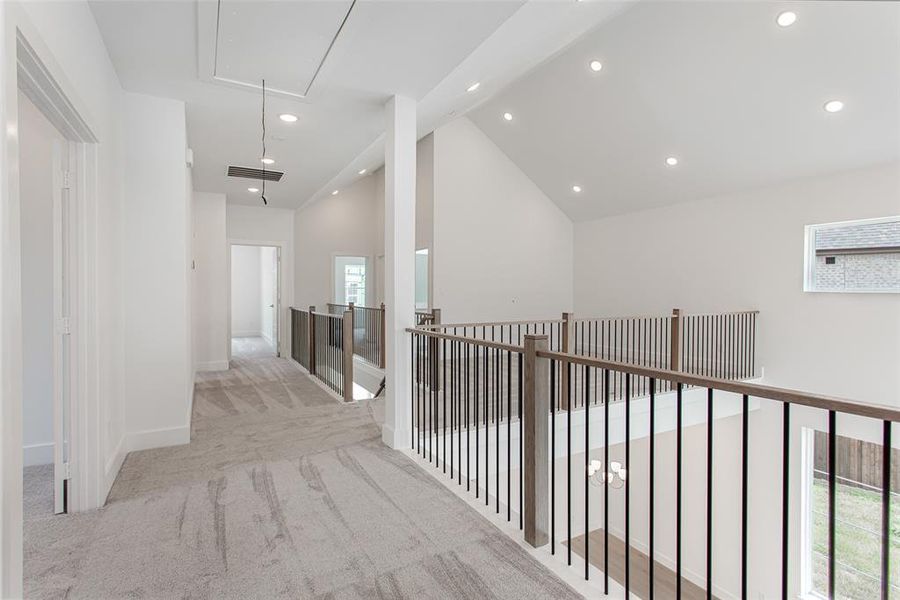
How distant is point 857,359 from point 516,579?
17.9 feet

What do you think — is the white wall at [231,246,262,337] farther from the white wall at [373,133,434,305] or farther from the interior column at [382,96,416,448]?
the interior column at [382,96,416,448]

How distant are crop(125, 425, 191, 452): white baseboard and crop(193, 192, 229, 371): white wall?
3.55 meters

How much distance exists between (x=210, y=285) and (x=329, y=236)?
7.35ft

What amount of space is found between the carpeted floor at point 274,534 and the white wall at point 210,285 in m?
3.83

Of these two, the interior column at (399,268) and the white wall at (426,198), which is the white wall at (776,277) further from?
the interior column at (399,268)

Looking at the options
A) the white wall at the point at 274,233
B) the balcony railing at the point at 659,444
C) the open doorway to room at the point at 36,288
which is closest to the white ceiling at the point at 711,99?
the balcony railing at the point at 659,444

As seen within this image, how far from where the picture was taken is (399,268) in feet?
11.1

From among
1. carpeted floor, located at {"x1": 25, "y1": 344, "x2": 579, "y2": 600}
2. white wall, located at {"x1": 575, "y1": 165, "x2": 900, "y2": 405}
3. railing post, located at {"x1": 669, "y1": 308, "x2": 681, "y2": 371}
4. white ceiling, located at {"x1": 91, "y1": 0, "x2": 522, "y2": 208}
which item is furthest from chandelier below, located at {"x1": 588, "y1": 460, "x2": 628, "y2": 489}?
white ceiling, located at {"x1": 91, "y1": 0, "x2": 522, "y2": 208}

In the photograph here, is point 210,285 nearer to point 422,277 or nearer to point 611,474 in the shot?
point 422,277

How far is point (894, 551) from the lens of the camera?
15.6ft

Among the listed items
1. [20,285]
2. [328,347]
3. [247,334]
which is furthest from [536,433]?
[247,334]

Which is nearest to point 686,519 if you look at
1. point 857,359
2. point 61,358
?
point 857,359

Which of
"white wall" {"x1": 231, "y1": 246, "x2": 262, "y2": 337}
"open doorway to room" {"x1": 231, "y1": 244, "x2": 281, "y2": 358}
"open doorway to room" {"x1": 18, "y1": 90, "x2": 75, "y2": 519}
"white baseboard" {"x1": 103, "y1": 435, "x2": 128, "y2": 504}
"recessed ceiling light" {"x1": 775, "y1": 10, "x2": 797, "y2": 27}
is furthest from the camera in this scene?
"white wall" {"x1": 231, "y1": 246, "x2": 262, "y2": 337}

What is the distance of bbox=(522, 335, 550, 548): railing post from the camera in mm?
2117
